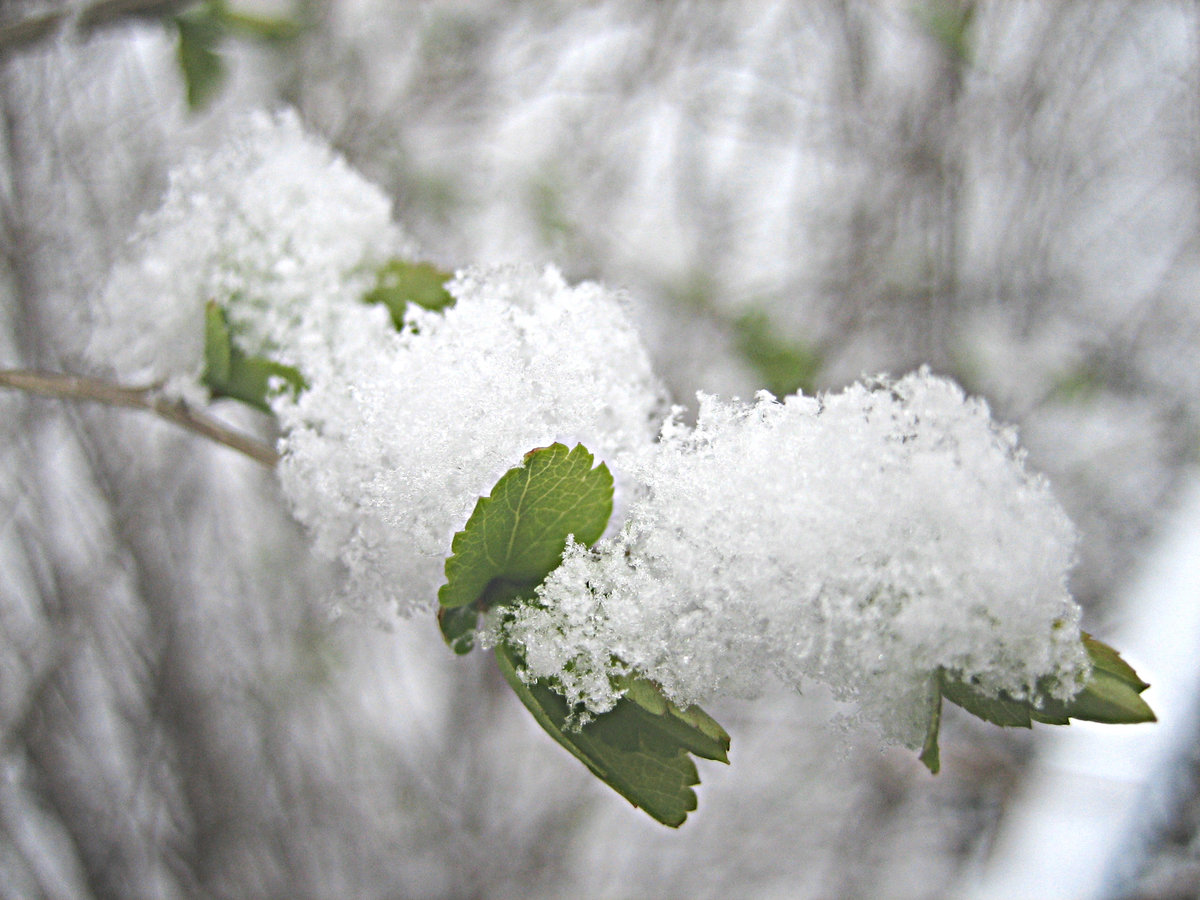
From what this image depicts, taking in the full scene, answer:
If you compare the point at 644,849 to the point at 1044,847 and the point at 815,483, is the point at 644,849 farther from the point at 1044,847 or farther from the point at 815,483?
the point at 815,483

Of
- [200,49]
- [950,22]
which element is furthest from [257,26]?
[950,22]

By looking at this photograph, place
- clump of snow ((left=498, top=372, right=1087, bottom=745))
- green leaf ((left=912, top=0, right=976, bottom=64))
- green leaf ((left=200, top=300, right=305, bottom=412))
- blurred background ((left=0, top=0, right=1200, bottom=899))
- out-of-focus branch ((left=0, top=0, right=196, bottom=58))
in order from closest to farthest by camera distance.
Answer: clump of snow ((left=498, top=372, right=1087, bottom=745)) → green leaf ((left=200, top=300, right=305, bottom=412)) → out-of-focus branch ((left=0, top=0, right=196, bottom=58)) → green leaf ((left=912, top=0, right=976, bottom=64)) → blurred background ((left=0, top=0, right=1200, bottom=899))

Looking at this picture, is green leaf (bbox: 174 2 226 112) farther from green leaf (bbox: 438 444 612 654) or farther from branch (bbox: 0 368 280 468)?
green leaf (bbox: 438 444 612 654)

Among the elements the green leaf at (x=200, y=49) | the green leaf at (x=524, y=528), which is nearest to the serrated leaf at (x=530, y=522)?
the green leaf at (x=524, y=528)

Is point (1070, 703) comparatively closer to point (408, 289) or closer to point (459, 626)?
point (459, 626)

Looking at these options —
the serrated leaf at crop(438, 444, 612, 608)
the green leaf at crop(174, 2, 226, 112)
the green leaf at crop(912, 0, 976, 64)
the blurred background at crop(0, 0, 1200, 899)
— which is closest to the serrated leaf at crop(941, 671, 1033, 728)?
the serrated leaf at crop(438, 444, 612, 608)

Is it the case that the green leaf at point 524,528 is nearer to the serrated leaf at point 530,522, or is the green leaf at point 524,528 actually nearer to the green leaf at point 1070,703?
the serrated leaf at point 530,522
